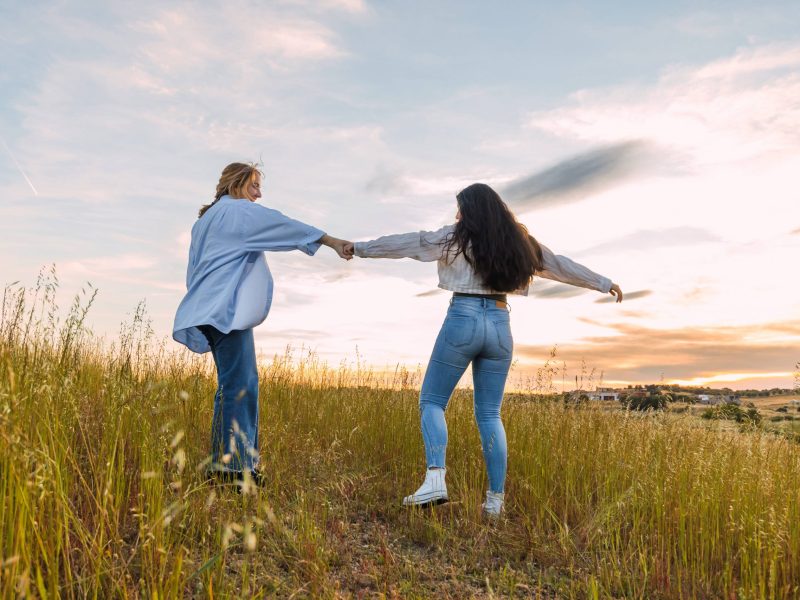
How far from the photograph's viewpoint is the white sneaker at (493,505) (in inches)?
176

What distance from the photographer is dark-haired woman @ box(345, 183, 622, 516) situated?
4.21 metres

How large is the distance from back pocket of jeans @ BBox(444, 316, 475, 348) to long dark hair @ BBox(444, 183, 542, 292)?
29 cm

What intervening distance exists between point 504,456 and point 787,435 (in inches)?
162

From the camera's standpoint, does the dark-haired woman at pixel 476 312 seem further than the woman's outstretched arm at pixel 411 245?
No

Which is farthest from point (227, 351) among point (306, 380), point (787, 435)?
point (787, 435)

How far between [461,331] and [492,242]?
0.64 meters

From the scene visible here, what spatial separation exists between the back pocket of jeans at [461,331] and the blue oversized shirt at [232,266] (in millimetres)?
1304

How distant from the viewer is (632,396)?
7.54 metres

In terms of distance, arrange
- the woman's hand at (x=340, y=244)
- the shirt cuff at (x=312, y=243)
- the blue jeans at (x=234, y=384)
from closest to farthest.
Answer: the blue jeans at (x=234, y=384) < the shirt cuff at (x=312, y=243) < the woman's hand at (x=340, y=244)

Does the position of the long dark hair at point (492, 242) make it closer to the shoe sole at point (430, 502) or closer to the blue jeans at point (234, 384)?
the shoe sole at point (430, 502)

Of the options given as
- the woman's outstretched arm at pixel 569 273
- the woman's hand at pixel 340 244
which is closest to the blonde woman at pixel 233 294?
the woman's hand at pixel 340 244

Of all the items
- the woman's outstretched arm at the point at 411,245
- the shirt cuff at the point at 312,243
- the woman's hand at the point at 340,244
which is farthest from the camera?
the woman's hand at the point at 340,244

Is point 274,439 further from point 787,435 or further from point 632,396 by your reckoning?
point 787,435

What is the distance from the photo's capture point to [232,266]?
14.6 ft
